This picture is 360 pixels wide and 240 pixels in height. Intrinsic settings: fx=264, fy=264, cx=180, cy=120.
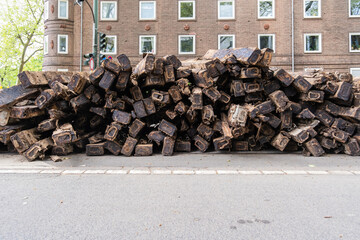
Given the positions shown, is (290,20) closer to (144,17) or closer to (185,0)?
(185,0)

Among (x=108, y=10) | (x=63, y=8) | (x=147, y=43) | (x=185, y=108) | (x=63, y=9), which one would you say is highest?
(x=63, y=8)

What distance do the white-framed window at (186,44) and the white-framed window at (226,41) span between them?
2.50 meters

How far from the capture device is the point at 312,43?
2491 cm

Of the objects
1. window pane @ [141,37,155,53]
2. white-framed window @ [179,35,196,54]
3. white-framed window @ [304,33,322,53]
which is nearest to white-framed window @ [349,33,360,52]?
white-framed window @ [304,33,322,53]

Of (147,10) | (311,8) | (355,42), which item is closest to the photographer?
(355,42)

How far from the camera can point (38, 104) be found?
6473 millimetres

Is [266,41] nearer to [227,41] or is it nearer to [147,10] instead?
[227,41]

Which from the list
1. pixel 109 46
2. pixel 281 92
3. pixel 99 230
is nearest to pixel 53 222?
pixel 99 230

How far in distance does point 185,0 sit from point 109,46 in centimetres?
860

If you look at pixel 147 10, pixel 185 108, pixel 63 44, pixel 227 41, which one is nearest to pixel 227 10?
pixel 227 41

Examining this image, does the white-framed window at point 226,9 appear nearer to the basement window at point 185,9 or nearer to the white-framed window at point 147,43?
the basement window at point 185,9

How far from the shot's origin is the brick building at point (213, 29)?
24.7 metres

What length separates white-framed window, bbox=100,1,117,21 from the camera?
2587cm

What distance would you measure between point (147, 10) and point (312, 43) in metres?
16.0
